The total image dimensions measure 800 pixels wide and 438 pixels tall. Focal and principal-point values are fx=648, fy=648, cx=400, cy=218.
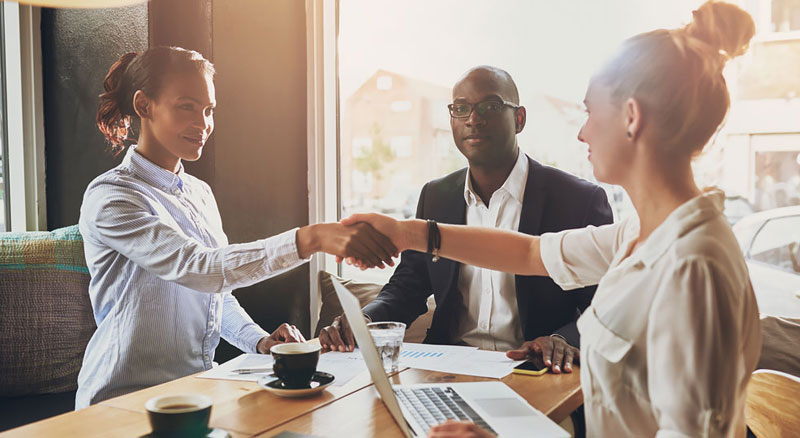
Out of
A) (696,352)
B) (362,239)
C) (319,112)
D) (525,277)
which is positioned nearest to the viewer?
(696,352)

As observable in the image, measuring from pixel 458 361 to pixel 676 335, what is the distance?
0.75 m

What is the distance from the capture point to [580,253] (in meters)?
1.43

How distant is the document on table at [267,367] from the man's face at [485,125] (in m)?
0.92

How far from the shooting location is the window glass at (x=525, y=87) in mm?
2254

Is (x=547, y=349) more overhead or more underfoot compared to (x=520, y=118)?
more underfoot

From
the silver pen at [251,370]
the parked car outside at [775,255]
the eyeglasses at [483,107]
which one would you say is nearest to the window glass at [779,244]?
the parked car outside at [775,255]

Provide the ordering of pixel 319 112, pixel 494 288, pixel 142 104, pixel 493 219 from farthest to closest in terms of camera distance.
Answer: pixel 319 112 → pixel 493 219 → pixel 494 288 → pixel 142 104

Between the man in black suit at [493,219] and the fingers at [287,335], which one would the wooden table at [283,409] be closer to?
the fingers at [287,335]

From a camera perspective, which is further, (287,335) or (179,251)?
(287,335)

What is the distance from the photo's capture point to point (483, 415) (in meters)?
1.13

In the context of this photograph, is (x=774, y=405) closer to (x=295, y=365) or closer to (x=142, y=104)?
(x=295, y=365)

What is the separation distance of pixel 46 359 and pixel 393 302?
4.13ft

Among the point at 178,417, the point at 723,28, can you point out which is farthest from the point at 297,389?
the point at 723,28

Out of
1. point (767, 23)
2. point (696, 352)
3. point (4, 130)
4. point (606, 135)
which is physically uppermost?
point (767, 23)
